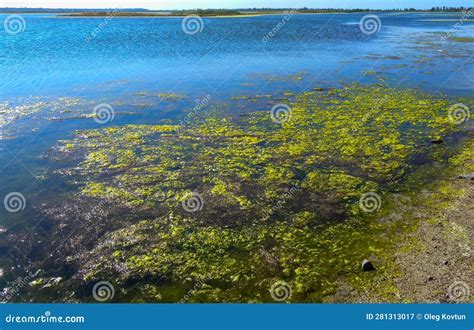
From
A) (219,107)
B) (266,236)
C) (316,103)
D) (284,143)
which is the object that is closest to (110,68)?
(219,107)

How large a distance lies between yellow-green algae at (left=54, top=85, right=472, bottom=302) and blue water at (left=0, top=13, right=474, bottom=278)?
227 centimetres

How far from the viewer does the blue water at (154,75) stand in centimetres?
1656

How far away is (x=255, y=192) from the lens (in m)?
12.6

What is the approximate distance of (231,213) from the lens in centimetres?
1147

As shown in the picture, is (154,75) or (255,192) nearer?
(255,192)

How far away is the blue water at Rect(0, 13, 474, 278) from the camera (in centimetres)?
1656

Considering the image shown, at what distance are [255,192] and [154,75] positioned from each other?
2324 cm

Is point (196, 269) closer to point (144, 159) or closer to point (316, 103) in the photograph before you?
point (144, 159)

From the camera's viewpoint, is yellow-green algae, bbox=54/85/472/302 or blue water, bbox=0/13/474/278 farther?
blue water, bbox=0/13/474/278

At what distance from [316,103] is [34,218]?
17618 mm

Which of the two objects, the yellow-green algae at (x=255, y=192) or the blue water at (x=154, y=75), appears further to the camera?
the blue water at (x=154, y=75)

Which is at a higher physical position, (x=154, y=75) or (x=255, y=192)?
(x=154, y=75)

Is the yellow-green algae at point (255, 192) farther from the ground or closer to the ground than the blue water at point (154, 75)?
closer to the ground

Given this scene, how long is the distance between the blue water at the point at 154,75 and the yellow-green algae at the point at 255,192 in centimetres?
227
